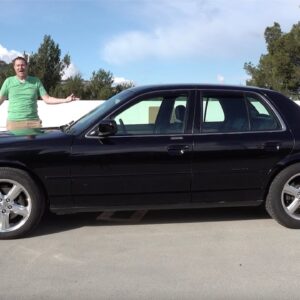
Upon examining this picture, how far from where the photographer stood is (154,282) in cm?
414

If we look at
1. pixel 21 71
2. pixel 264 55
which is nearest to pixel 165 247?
pixel 21 71

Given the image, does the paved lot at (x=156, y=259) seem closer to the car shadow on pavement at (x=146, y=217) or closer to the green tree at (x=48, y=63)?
the car shadow on pavement at (x=146, y=217)

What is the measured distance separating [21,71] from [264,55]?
131ft

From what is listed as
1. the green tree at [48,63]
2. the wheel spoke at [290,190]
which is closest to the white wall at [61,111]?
the wheel spoke at [290,190]

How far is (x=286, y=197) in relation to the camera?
553 cm

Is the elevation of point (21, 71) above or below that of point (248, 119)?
above

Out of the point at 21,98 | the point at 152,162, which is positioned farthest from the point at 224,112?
the point at 21,98

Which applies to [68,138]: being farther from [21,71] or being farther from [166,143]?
[21,71]

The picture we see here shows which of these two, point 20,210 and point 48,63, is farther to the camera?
point 48,63

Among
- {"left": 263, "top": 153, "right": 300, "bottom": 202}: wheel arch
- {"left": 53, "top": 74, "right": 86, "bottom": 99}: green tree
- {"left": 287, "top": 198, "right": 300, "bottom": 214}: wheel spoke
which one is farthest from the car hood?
{"left": 53, "top": 74, "right": 86, "bottom": 99}: green tree

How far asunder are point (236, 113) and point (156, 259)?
6.08 ft

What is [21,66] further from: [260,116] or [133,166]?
[260,116]

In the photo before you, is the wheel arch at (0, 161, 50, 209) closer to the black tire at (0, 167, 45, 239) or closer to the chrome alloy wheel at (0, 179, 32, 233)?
the black tire at (0, 167, 45, 239)

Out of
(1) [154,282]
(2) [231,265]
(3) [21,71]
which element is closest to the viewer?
(1) [154,282]
